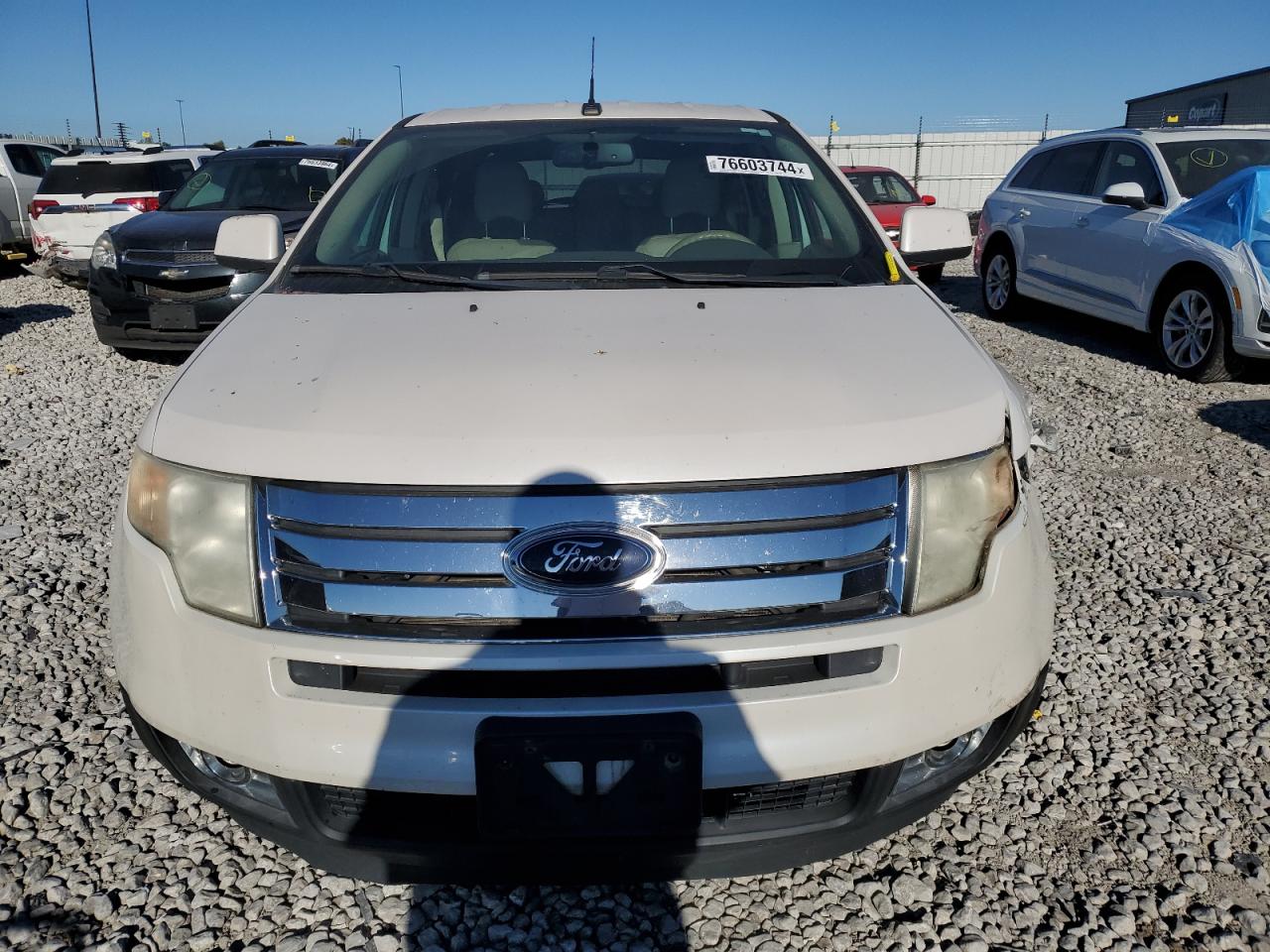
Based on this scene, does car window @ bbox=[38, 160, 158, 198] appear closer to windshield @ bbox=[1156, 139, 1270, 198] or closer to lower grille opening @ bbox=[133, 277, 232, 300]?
lower grille opening @ bbox=[133, 277, 232, 300]

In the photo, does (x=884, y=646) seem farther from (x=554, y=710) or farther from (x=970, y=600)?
(x=554, y=710)

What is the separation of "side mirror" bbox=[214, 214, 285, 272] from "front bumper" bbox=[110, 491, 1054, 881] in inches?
56.0

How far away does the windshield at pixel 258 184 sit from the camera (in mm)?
8258

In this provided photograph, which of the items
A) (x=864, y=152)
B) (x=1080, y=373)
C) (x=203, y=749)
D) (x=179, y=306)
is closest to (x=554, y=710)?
(x=203, y=749)

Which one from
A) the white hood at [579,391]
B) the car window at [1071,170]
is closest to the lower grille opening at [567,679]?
the white hood at [579,391]

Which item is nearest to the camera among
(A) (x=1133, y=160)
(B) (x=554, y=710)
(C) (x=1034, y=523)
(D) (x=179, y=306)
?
(B) (x=554, y=710)

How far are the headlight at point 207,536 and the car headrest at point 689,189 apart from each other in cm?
173

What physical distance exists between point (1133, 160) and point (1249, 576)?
5.01 m

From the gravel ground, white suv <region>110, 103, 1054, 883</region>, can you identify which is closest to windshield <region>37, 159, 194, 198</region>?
the gravel ground

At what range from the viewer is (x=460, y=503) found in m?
1.70

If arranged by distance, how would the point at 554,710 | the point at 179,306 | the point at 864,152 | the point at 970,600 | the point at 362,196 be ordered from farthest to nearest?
the point at 864,152, the point at 179,306, the point at 362,196, the point at 970,600, the point at 554,710

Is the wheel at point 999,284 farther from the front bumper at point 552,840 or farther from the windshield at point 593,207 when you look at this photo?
the front bumper at point 552,840

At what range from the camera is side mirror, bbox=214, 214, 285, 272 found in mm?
3053

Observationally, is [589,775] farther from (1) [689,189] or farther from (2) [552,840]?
(1) [689,189]
